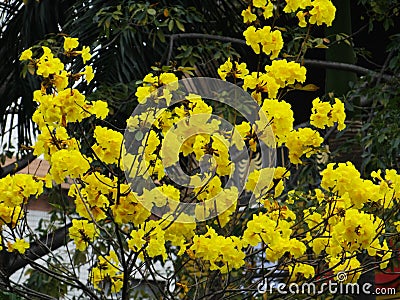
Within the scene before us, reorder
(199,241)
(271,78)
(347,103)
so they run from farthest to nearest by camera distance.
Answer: (347,103) → (271,78) → (199,241)

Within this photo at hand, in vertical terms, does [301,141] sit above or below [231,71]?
below

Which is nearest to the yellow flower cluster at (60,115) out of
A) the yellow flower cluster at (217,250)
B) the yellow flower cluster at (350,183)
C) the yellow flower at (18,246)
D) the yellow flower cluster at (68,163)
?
the yellow flower cluster at (68,163)

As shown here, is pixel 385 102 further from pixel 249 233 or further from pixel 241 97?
pixel 249 233

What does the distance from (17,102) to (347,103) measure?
245cm

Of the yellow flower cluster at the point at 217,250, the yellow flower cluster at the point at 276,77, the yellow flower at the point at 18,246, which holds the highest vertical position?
the yellow flower cluster at the point at 276,77

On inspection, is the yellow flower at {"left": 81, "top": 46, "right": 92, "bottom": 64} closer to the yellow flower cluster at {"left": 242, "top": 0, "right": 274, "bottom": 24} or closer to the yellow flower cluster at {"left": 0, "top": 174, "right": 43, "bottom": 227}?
the yellow flower cluster at {"left": 0, "top": 174, "right": 43, "bottom": 227}

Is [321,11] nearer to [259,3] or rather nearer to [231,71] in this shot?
[259,3]

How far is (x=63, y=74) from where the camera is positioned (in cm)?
175

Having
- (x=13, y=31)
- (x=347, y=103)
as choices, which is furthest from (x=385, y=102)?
(x=13, y=31)

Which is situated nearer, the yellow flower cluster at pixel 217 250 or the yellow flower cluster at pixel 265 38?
the yellow flower cluster at pixel 217 250

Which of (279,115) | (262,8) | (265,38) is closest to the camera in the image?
(279,115)

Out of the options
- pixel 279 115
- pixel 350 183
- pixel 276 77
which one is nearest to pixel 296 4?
pixel 276 77

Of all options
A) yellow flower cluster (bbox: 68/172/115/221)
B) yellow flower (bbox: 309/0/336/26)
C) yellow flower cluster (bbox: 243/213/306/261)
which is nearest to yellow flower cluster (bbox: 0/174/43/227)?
yellow flower cluster (bbox: 68/172/115/221)

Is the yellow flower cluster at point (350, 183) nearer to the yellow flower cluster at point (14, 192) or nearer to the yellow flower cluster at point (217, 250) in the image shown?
the yellow flower cluster at point (217, 250)
